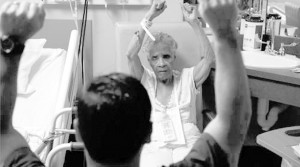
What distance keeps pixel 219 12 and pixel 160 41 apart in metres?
1.62

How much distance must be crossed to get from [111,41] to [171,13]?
45 centimetres

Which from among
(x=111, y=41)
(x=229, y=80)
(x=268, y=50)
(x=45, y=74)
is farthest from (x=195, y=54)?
(x=229, y=80)

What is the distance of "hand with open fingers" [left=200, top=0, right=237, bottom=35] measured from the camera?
69 cm

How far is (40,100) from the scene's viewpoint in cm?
221

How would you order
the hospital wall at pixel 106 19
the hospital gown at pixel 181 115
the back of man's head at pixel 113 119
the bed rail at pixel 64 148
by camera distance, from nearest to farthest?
1. the back of man's head at pixel 113 119
2. the bed rail at pixel 64 148
3. the hospital gown at pixel 181 115
4. the hospital wall at pixel 106 19

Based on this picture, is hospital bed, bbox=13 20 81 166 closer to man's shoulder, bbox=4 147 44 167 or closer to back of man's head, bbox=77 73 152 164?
man's shoulder, bbox=4 147 44 167

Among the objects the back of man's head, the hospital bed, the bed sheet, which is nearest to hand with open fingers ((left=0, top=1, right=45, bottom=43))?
the back of man's head

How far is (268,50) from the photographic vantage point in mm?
2549

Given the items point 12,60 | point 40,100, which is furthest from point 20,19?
point 40,100

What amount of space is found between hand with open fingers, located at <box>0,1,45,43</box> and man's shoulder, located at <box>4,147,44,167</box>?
211 mm

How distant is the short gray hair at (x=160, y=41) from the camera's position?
231 cm

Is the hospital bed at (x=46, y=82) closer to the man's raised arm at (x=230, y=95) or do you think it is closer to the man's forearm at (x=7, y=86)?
the man's forearm at (x=7, y=86)

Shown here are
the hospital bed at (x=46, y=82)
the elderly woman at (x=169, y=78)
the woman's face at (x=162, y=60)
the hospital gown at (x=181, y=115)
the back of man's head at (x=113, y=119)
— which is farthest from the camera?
the woman's face at (x=162, y=60)

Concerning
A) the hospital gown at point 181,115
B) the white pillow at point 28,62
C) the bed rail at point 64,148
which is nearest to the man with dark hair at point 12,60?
the bed rail at point 64,148
